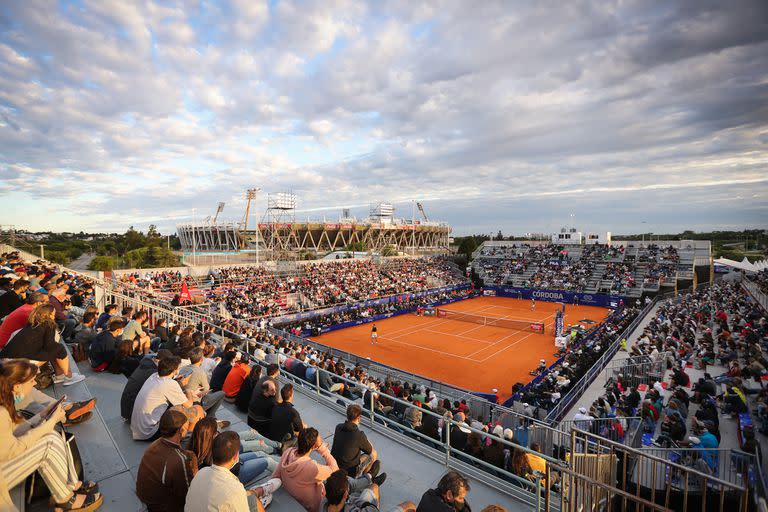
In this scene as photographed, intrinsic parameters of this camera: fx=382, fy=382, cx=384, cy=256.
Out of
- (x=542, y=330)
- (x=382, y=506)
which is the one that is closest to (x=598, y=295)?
(x=542, y=330)

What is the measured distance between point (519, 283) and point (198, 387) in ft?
160

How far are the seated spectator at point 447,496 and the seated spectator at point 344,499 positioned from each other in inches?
13.3

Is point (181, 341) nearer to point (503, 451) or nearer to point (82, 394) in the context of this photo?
point (82, 394)

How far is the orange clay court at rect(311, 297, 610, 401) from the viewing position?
2170cm

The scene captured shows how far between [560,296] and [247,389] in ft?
145

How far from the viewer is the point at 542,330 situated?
3131 cm

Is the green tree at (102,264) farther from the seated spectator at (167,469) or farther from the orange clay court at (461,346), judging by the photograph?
the seated spectator at (167,469)

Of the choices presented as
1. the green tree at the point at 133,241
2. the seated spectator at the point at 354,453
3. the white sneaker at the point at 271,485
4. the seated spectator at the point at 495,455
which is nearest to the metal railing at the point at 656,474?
the seated spectator at the point at 495,455

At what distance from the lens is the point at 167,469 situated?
3641 mm

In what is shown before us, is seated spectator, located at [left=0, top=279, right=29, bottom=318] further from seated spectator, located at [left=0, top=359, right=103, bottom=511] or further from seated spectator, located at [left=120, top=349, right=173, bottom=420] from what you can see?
seated spectator, located at [left=0, top=359, right=103, bottom=511]

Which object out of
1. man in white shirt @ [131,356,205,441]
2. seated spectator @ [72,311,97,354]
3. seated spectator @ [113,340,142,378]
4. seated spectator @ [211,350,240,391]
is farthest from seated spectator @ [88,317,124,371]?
man in white shirt @ [131,356,205,441]

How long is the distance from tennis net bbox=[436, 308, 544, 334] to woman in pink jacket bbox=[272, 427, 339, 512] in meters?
30.4

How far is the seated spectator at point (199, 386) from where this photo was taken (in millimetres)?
5977

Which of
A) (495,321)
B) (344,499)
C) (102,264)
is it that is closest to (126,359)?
(344,499)
